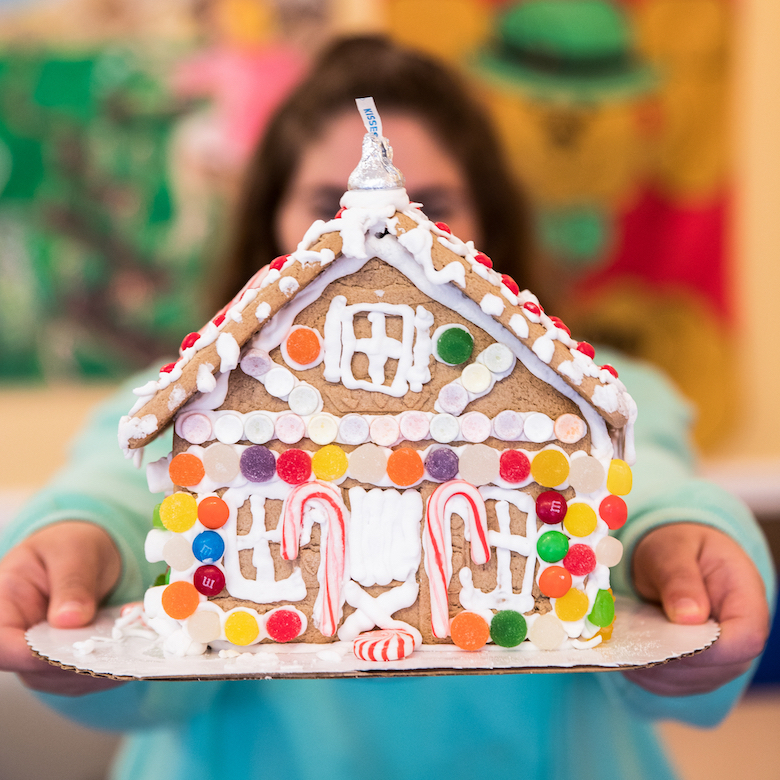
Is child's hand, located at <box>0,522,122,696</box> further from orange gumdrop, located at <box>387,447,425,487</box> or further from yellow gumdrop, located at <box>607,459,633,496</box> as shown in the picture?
yellow gumdrop, located at <box>607,459,633,496</box>

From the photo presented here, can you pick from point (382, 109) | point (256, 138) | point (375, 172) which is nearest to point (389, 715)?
point (375, 172)

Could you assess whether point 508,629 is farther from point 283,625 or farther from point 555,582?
point 283,625

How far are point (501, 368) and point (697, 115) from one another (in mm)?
1542

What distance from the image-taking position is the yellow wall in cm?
198

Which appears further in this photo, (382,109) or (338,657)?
(382,109)

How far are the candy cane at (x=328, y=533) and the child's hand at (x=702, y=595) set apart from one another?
9.9 inches

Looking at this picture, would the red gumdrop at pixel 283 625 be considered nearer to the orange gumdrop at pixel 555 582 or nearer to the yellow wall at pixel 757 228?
the orange gumdrop at pixel 555 582

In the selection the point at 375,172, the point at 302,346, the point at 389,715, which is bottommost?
the point at 389,715

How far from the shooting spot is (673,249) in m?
1.99

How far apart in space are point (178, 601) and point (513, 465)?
26 centimetres

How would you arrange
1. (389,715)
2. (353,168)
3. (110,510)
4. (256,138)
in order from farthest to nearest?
(256,138) < (353,168) < (389,715) < (110,510)

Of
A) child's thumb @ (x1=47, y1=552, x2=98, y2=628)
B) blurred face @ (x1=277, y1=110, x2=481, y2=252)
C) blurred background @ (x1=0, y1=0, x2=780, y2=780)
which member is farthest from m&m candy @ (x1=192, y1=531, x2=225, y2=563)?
blurred background @ (x1=0, y1=0, x2=780, y2=780)

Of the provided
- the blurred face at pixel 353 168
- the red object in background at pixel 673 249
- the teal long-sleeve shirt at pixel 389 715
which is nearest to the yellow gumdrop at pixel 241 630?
the teal long-sleeve shirt at pixel 389 715

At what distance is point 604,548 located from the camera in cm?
64
